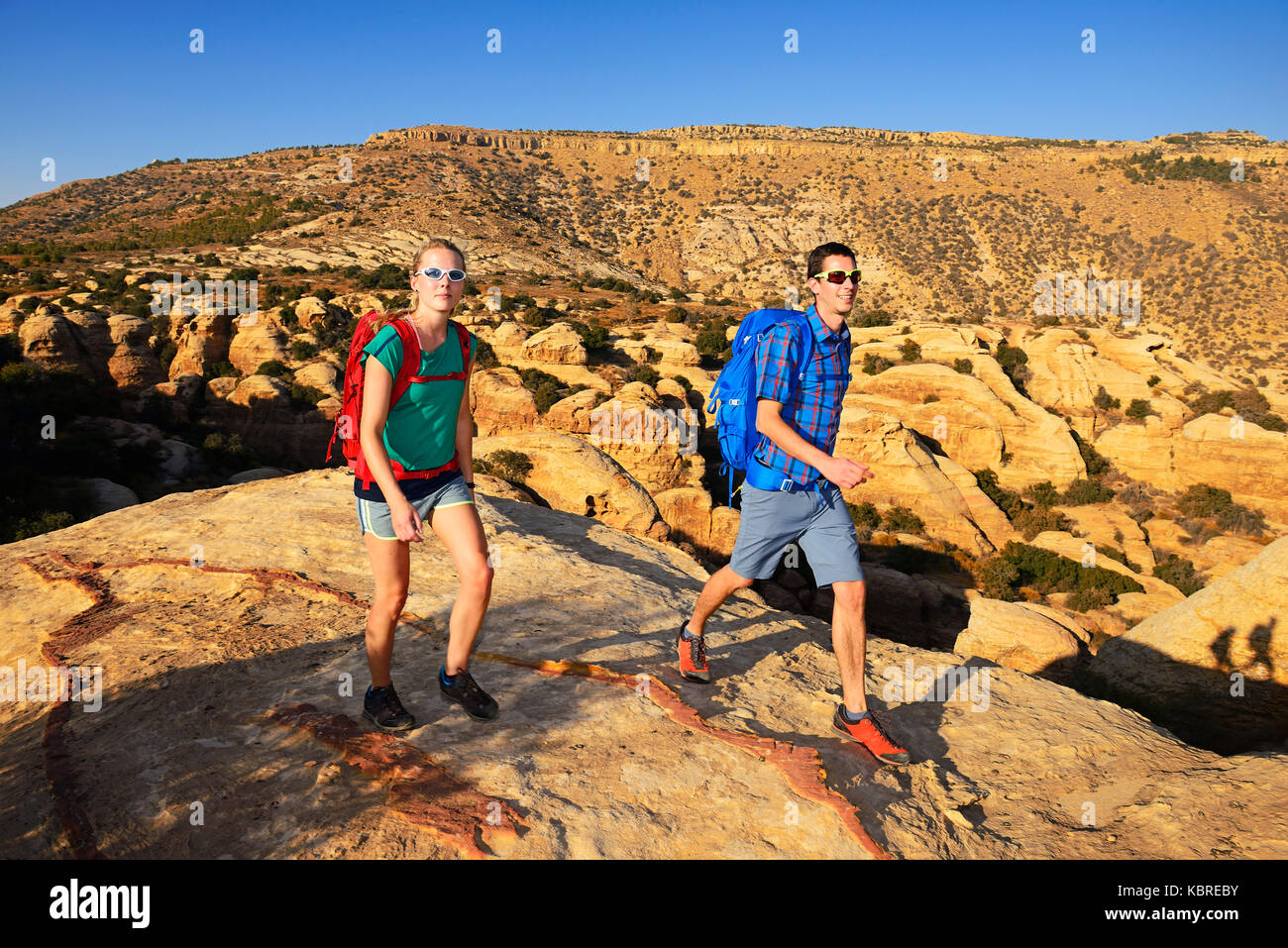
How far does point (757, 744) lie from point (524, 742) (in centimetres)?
113

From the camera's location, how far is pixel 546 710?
375 cm

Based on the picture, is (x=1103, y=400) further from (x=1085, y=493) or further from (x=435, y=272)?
(x=435, y=272)

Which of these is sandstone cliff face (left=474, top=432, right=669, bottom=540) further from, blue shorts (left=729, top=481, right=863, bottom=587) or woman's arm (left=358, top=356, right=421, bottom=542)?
woman's arm (left=358, top=356, right=421, bottom=542)

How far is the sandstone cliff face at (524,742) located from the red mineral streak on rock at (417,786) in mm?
12

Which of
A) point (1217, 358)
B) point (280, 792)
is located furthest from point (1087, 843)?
point (1217, 358)

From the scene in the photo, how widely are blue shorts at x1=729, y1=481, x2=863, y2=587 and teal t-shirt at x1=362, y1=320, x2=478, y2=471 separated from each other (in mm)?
1572

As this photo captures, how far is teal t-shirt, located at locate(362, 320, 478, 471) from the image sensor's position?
126 inches

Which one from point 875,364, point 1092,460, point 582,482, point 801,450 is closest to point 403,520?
point 801,450

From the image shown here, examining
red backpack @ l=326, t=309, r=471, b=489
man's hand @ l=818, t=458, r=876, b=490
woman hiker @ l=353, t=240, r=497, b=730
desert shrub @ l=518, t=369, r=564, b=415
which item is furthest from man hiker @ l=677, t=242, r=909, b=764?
desert shrub @ l=518, t=369, r=564, b=415

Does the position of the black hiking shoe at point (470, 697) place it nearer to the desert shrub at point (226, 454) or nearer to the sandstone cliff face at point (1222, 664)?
the sandstone cliff face at point (1222, 664)

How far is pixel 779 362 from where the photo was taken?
12.1ft

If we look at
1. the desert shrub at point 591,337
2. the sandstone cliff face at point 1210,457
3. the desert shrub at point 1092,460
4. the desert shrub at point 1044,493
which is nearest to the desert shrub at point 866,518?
the desert shrub at point 1044,493

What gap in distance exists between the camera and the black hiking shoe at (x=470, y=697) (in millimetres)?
3539
